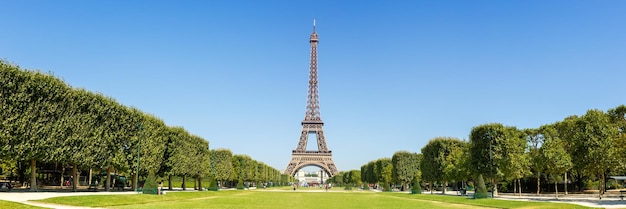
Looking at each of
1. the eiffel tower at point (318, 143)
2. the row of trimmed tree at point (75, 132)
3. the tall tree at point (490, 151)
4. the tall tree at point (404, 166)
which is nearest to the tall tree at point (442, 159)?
the tall tree at point (490, 151)

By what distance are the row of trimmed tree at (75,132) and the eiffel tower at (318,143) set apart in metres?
75.8

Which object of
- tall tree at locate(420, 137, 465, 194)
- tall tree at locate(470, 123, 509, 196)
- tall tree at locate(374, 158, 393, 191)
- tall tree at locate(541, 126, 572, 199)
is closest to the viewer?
tall tree at locate(541, 126, 572, 199)

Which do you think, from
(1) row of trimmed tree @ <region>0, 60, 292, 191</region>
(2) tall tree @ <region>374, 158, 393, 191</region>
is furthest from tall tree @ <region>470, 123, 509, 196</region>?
(2) tall tree @ <region>374, 158, 393, 191</region>

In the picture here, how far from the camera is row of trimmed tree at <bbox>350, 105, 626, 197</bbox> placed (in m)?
43.3

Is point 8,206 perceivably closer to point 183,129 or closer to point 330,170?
point 183,129

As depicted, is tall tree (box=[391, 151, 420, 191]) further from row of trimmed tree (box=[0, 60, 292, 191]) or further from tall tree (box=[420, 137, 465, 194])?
row of trimmed tree (box=[0, 60, 292, 191])

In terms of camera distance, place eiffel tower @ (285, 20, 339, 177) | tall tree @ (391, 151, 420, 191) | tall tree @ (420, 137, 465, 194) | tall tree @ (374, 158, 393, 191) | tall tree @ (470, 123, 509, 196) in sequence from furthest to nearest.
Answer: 1. eiffel tower @ (285, 20, 339, 177)
2. tall tree @ (374, 158, 393, 191)
3. tall tree @ (391, 151, 420, 191)
4. tall tree @ (420, 137, 465, 194)
5. tall tree @ (470, 123, 509, 196)

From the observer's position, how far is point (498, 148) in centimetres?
5481

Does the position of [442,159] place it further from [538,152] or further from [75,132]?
[75,132]

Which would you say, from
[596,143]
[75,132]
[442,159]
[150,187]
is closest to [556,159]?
[596,143]

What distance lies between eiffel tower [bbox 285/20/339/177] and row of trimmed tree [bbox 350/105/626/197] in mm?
52513

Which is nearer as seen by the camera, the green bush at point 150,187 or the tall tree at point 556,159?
the green bush at point 150,187

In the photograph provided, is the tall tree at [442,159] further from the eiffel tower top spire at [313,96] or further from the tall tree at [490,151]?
the eiffel tower top spire at [313,96]

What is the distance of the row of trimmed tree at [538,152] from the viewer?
1704 inches
